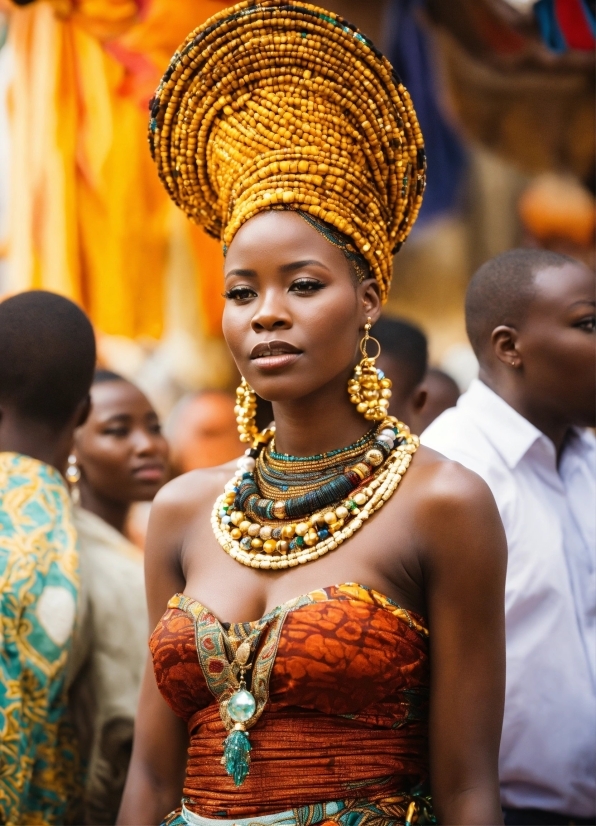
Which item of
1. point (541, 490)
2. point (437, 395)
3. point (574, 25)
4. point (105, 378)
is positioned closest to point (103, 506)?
point (105, 378)

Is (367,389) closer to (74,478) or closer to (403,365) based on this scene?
(403,365)

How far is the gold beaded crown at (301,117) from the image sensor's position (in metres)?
2.20

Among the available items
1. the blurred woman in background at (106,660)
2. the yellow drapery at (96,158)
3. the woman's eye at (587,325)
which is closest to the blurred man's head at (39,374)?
the blurred woman in background at (106,660)

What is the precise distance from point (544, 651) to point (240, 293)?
1.26 metres

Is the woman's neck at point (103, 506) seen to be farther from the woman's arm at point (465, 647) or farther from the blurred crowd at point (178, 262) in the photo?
the woman's arm at point (465, 647)

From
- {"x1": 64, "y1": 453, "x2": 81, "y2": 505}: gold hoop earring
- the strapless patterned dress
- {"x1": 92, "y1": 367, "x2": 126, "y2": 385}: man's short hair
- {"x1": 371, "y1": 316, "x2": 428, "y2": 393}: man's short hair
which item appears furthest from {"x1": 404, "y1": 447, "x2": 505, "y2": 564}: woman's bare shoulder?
{"x1": 92, "y1": 367, "x2": 126, "y2": 385}: man's short hair

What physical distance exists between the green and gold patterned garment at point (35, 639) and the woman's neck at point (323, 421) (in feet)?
2.89

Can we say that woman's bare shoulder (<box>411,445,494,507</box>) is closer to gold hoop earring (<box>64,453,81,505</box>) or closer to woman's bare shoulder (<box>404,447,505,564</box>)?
woman's bare shoulder (<box>404,447,505,564</box>)

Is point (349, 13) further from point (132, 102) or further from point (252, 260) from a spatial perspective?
point (252, 260)

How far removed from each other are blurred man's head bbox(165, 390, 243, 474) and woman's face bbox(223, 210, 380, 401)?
350cm

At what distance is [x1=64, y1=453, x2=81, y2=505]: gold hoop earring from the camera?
375 cm

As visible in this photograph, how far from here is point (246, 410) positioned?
240cm

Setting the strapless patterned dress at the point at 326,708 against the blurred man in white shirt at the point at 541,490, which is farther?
the blurred man in white shirt at the point at 541,490

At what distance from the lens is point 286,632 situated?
200 cm
